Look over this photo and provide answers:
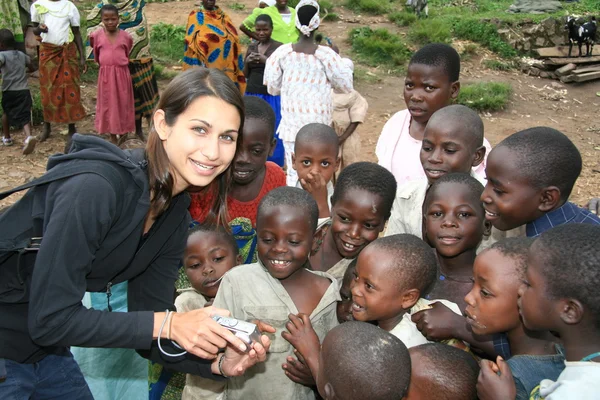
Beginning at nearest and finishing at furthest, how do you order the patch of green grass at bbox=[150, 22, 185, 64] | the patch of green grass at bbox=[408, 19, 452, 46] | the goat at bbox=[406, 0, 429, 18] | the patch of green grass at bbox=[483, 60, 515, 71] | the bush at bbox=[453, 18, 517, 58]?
1. the patch of green grass at bbox=[150, 22, 185, 64]
2. the patch of green grass at bbox=[483, 60, 515, 71]
3. the patch of green grass at bbox=[408, 19, 452, 46]
4. the bush at bbox=[453, 18, 517, 58]
5. the goat at bbox=[406, 0, 429, 18]

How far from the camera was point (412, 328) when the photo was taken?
2156 mm

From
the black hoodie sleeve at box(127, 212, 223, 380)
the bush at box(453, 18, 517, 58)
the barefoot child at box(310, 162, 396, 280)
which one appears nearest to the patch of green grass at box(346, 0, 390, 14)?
the bush at box(453, 18, 517, 58)

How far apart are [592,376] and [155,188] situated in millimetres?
1378

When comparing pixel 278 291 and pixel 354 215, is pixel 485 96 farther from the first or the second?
pixel 278 291

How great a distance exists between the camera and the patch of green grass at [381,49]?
9.68 m

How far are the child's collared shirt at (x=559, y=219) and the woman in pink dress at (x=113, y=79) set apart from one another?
17.3 feet

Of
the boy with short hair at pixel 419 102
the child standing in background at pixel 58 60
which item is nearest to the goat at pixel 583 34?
the boy with short hair at pixel 419 102

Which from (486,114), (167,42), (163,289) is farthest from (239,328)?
(167,42)

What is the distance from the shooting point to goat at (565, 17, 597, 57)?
31.5ft

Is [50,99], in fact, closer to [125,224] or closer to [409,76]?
[409,76]

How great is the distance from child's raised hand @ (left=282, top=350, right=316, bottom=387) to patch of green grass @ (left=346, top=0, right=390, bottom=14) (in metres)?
10.4

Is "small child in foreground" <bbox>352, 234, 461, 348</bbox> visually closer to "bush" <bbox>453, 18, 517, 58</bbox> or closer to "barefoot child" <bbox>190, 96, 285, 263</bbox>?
"barefoot child" <bbox>190, 96, 285, 263</bbox>

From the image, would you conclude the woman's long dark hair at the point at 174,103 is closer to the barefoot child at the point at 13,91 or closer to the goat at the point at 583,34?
the barefoot child at the point at 13,91

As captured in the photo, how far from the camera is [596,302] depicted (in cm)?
155
